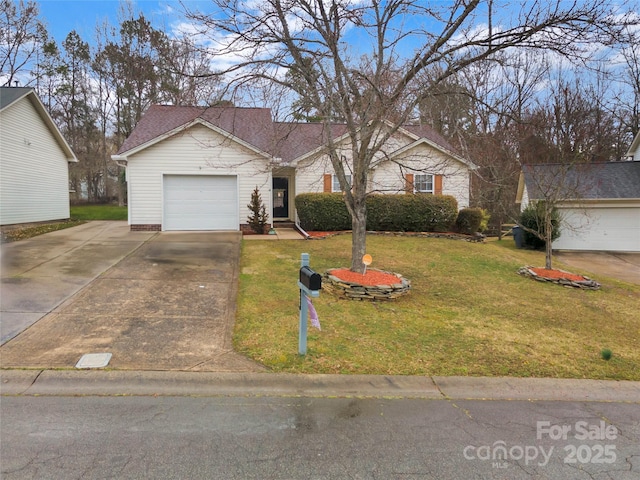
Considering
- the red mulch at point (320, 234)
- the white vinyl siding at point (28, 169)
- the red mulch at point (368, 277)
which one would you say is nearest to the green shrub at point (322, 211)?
the red mulch at point (320, 234)

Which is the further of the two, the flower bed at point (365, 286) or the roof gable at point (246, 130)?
the roof gable at point (246, 130)

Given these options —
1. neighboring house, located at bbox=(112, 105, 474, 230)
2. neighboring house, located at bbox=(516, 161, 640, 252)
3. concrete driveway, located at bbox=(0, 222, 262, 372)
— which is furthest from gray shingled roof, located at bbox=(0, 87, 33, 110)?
neighboring house, located at bbox=(516, 161, 640, 252)

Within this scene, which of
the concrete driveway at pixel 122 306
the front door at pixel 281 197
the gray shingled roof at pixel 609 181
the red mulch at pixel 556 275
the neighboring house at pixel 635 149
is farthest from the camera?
the neighboring house at pixel 635 149

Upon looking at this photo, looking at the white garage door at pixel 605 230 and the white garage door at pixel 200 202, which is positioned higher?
the white garage door at pixel 200 202

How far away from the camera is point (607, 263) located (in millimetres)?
14680

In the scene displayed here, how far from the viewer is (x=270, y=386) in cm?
393

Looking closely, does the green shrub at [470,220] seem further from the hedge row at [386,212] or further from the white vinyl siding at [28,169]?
the white vinyl siding at [28,169]

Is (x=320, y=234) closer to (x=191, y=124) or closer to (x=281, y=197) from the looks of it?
(x=281, y=197)

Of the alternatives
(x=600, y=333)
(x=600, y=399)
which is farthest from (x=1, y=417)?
(x=600, y=333)

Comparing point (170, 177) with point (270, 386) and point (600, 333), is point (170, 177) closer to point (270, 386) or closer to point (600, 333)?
point (270, 386)

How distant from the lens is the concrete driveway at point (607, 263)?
12344 millimetres

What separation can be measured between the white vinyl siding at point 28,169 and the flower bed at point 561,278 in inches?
740

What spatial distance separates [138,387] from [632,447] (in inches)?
173

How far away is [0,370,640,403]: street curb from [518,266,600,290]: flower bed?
18.3 ft
